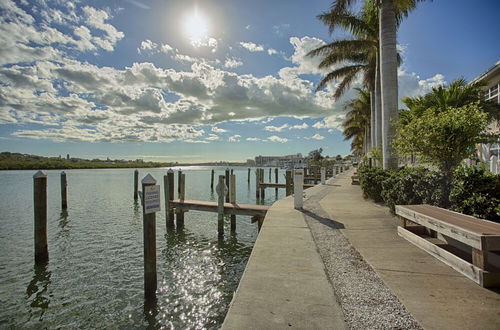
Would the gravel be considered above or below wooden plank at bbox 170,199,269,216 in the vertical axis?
above

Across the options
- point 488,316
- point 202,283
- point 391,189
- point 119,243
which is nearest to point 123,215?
point 119,243

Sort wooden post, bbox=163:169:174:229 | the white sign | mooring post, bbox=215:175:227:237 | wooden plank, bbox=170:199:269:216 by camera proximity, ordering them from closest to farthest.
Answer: the white sign → wooden plank, bbox=170:199:269:216 → mooring post, bbox=215:175:227:237 → wooden post, bbox=163:169:174:229

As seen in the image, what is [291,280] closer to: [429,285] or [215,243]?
[429,285]

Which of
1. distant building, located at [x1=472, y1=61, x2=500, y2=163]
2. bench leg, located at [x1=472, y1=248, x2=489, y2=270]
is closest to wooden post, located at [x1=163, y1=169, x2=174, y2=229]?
bench leg, located at [x1=472, y1=248, x2=489, y2=270]

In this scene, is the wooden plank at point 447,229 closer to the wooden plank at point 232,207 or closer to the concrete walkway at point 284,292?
the concrete walkway at point 284,292

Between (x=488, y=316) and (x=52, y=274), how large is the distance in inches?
320

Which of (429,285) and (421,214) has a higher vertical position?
(421,214)

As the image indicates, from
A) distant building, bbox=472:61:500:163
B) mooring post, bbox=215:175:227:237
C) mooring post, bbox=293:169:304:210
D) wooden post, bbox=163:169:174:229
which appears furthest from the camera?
distant building, bbox=472:61:500:163

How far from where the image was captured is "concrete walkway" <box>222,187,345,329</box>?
7.84ft

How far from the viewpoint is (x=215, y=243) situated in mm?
8938

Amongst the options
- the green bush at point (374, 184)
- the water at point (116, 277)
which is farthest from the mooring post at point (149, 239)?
the green bush at point (374, 184)

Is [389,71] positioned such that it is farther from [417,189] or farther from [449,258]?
[449,258]

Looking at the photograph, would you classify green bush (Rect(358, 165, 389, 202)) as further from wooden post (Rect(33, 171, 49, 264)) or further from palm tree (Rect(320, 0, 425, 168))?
wooden post (Rect(33, 171, 49, 264))

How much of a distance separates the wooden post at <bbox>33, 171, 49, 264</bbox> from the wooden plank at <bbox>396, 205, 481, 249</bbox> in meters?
8.60
